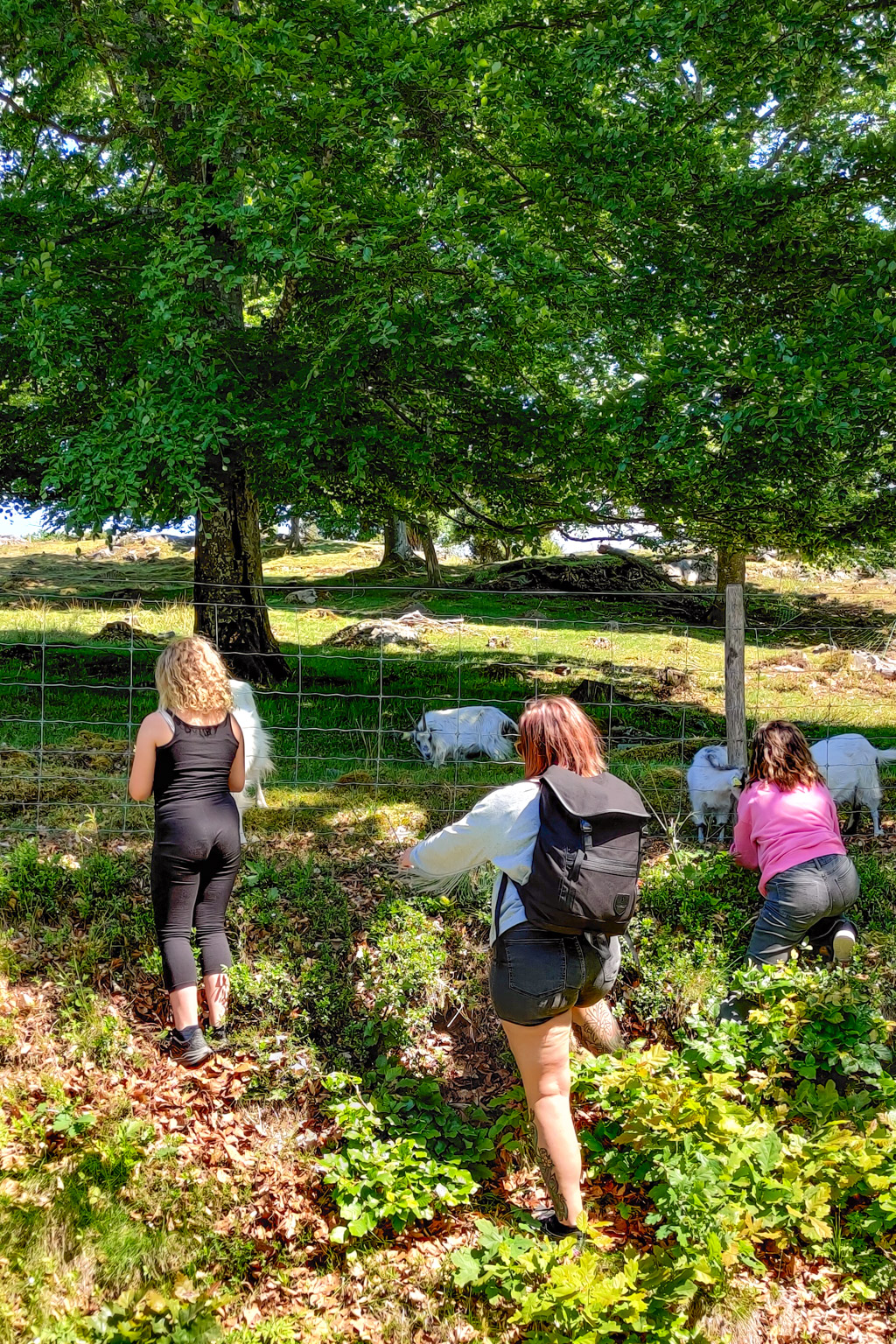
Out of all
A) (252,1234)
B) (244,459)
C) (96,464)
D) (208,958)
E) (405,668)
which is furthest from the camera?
(405,668)

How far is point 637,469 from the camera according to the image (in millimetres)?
7938

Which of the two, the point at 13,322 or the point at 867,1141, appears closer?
the point at 867,1141

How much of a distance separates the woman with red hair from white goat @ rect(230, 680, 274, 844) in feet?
8.95

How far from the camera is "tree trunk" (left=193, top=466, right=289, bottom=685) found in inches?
399

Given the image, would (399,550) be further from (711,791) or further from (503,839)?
(503,839)

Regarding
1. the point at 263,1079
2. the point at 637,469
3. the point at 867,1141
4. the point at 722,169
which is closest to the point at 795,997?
the point at 867,1141

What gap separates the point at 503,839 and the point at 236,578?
297 inches

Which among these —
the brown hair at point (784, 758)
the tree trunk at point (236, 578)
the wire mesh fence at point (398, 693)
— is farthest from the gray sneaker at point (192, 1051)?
the tree trunk at point (236, 578)

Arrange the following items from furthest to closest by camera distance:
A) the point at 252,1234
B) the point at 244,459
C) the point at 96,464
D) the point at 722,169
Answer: the point at 244,459 < the point at 722,169 < the point at 96,464 < the point at 252,1234

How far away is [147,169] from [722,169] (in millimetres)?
6622

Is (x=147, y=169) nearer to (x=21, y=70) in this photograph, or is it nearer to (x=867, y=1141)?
(x=21, y=70)

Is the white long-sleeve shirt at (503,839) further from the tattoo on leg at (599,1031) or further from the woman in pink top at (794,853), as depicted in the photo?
the woman in pink top at (794,853)

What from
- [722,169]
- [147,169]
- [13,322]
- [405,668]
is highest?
[147,169]

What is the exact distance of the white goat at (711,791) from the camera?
255 inches
